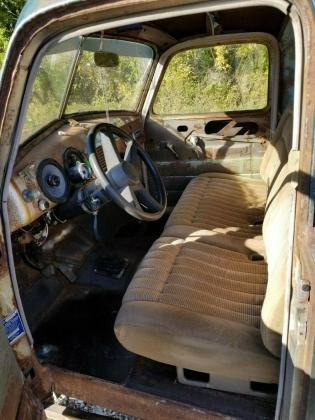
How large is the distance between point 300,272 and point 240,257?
909 mm

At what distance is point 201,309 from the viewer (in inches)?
61.9

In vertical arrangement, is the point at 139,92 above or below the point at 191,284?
above

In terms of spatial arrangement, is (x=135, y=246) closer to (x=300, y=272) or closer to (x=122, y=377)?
(x=122, y=377)

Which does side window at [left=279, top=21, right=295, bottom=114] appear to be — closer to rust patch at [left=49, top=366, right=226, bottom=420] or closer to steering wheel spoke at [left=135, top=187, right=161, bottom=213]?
steering wheel spoke at [left=135, top=187, right=161, bottom=213]

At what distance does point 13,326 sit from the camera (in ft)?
5.04

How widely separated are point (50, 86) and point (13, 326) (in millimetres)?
1357

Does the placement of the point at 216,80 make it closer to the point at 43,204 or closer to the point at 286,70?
the point at 286,70

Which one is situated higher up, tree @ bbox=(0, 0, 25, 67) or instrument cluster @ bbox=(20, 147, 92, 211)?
tree @ bbox=(0, 0, 25, 67)

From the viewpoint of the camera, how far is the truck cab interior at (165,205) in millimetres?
1510

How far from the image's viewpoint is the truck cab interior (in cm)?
151

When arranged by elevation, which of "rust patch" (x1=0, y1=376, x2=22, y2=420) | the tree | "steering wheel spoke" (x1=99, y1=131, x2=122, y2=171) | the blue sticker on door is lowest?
"rust patch" (x1=0, y1=376, x2=22, y2=420)

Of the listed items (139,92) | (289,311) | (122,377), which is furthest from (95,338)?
(139,92)

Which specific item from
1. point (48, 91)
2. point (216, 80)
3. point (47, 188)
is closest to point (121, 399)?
point (47, 188)

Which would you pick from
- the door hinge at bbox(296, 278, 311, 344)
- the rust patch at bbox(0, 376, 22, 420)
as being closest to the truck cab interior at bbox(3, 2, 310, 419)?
the door hinge at bbox(296, 278, 311, 344)
